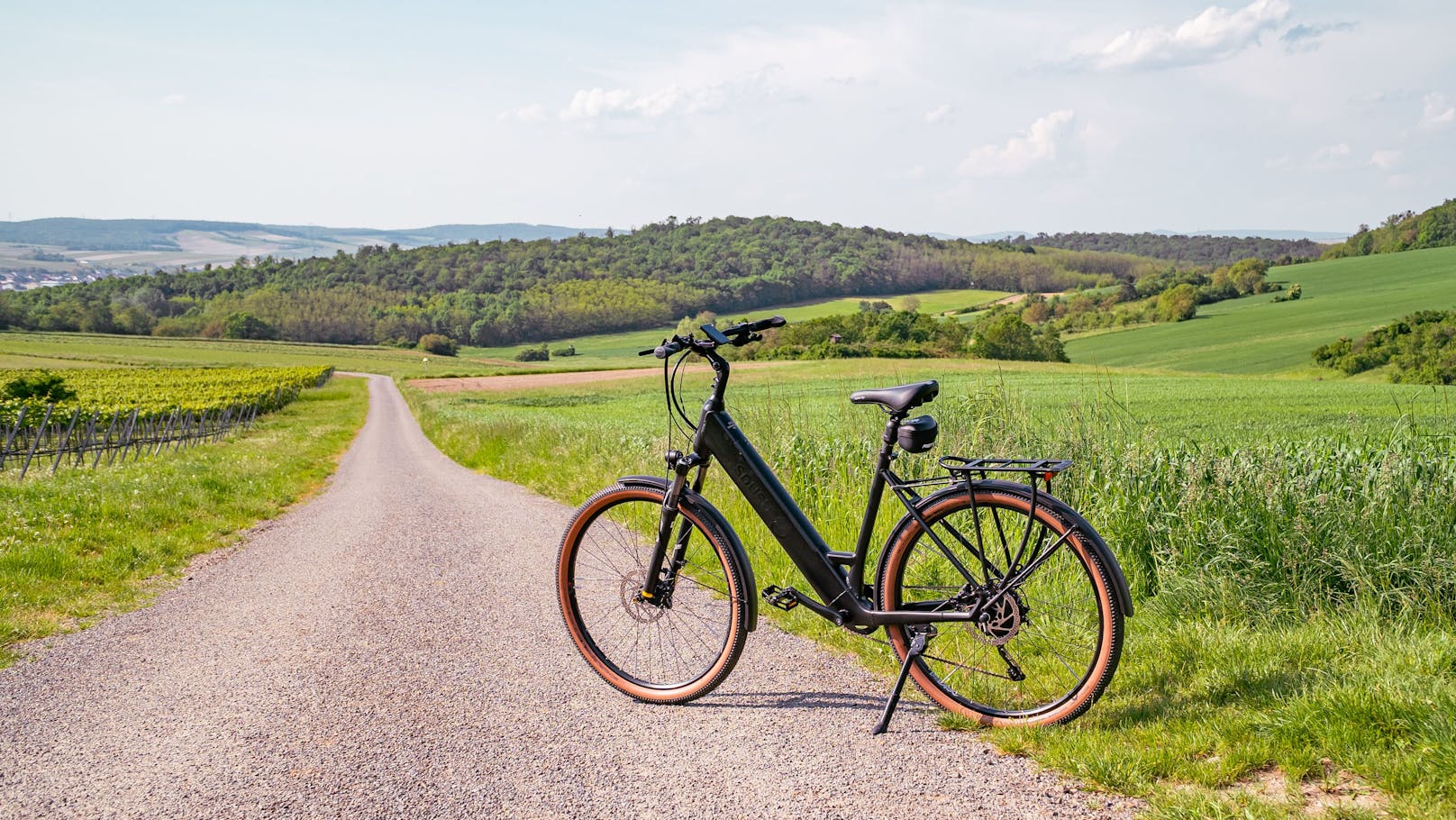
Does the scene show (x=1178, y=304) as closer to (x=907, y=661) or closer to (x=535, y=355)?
(x=535, y=355)

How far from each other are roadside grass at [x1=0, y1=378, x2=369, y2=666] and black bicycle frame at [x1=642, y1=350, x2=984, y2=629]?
3895 mm

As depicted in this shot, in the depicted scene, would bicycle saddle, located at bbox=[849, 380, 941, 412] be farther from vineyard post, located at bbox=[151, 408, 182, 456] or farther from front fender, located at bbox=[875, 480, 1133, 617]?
vineyard post, located at bbox=[151, 408, 182, 456]

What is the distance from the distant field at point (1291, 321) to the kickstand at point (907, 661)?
49.5m

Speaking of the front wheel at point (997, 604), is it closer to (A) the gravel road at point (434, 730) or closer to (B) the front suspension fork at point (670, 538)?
(A) the gravel road at point (434, 730)

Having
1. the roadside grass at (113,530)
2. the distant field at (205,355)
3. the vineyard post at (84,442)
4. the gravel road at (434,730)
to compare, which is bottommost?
the distant field at (205,355)

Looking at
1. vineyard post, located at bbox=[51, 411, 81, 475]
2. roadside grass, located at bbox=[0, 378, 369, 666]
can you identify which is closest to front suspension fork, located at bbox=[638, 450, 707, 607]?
roadside grass, located at bbox=[0, 378, 369, 666]

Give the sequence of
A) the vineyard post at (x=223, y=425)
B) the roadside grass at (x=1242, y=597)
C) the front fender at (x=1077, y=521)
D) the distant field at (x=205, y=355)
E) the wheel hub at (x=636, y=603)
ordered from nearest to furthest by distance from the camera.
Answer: the roadside grass at (x=1242, y=597)
the front fender at (x=1077, y=521)
the wheel hub at (x=636, y=603)
the vineyard post at (x=223, y=425)
the distant field at (x=205, y=355)

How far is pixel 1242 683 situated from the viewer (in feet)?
12.5

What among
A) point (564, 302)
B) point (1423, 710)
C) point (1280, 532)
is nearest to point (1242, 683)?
point (1423, 710)

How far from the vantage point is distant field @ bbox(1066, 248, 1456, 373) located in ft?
181

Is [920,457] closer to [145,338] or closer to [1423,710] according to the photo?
[1423,710]

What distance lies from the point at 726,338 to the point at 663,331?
9873 centimetres

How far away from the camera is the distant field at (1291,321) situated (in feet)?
181

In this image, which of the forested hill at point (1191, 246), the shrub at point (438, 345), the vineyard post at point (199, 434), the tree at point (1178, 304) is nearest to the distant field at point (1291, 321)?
the tree at point (1178, 304)
